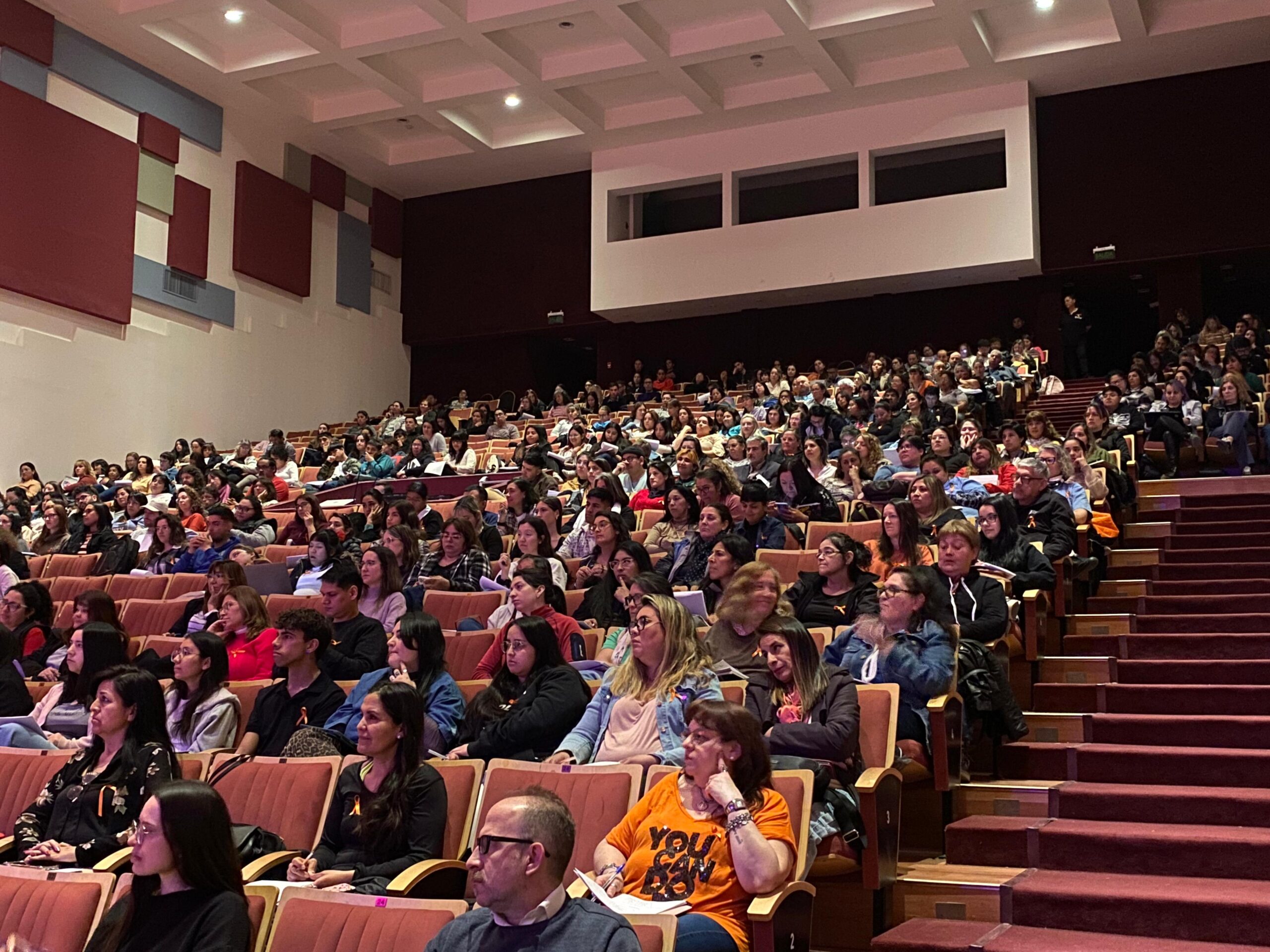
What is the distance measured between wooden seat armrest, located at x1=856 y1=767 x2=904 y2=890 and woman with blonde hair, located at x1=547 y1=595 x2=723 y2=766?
427mm

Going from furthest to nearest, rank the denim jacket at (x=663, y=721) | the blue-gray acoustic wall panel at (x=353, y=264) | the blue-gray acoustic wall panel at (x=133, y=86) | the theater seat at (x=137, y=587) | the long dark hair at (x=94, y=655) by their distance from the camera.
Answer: the blue-gray acoustic wall panel at (x=353, y=264), the blue-gray acoustic wall panel at (x=133, y=86), the theater seat at (x=137, y=587), the long dark hair at (x=94, y=655), the denim jacket at (x=663, y=721)

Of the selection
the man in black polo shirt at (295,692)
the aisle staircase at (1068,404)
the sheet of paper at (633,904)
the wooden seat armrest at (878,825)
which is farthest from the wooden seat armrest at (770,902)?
the aisle staircase at (1068,404)

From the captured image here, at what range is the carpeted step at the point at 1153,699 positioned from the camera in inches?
153

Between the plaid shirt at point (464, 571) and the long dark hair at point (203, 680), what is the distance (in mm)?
1796

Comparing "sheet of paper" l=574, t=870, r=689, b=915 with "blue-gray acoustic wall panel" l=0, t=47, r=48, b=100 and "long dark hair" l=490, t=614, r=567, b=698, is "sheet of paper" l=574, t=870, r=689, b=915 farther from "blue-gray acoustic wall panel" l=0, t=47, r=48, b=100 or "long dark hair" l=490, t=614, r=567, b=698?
"blue-gray acoustic wall panel" l=0, t=47, r=48, b=100

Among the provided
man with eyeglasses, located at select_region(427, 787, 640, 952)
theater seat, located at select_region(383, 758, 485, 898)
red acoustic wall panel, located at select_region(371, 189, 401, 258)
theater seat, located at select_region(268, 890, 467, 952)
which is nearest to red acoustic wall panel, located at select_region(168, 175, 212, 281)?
red acoustic wall panel, located at select_region(371, 189, 401, 258)

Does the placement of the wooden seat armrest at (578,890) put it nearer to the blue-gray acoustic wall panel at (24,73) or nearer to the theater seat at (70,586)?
the theater seat at (70,586)

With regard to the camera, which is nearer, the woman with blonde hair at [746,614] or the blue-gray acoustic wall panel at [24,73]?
the woman with blonde hair at [746,614]

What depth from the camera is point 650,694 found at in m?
3.12

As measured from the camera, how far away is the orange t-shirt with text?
2357mm

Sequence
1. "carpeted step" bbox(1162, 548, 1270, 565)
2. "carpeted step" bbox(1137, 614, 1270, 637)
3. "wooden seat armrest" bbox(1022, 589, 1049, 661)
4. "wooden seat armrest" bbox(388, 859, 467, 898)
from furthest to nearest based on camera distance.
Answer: "carpeted step" bbox(1162, 548, 1270, 565) < "carpeted step" bbox(1137, 614, 1270, 637) < "wooden seat armrest" bbox(1022, 589, 1049, 661) < "wooden seat armrest" bbox(388, 859, 467, 898)

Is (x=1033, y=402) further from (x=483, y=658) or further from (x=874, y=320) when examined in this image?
(x=483, y=658)

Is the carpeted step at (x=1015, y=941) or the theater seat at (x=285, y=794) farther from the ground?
the theater seat at (x=285, y=794)

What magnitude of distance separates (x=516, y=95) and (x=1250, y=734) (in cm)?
1102
